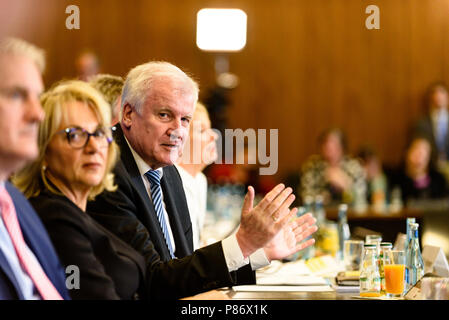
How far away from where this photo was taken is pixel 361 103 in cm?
778

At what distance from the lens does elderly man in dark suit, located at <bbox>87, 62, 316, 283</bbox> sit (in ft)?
5.90

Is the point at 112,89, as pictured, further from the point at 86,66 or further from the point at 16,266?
the point at 86,66

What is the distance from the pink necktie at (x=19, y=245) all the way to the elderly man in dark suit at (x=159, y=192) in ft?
1.19

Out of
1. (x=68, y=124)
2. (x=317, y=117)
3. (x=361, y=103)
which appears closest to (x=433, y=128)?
(x=361, y=103)

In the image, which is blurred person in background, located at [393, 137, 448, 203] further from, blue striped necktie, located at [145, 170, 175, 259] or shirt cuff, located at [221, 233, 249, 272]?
shirt cuff, located at [221, 233, 249, 272]

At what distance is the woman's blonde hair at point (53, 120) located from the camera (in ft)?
5.00

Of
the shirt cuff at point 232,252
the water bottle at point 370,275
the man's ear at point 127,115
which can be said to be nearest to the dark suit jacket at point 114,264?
the shirt cuff at point 232,252

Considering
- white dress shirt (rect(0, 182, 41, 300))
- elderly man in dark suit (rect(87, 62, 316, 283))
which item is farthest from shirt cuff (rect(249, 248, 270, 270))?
white dress shirt (rect(0, 182, 41, 300))

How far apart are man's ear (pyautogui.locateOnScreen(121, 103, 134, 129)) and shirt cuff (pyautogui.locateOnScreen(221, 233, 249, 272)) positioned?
0.48 meters

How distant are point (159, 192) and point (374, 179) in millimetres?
5046

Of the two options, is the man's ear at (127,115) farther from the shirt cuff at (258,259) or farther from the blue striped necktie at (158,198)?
the shirt cuff at (258,259)

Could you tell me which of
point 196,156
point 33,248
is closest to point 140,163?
point 33,248

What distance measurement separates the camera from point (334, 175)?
6.56 m

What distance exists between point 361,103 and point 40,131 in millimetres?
6627
